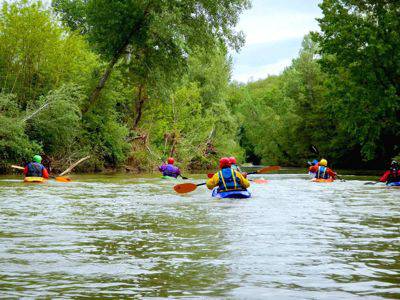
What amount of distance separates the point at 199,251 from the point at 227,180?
8863mm

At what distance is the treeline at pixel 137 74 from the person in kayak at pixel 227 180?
49.1ft

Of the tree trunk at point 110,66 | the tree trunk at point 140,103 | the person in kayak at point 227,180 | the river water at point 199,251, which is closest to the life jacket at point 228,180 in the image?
the person in kayak at point 227,180

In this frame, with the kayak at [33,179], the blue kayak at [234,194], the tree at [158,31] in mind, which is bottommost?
the kayak at [33,179]

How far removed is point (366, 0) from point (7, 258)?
120 feet

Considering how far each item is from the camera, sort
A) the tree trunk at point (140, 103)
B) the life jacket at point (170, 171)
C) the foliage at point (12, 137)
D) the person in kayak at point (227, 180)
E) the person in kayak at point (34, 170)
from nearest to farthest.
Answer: the person in kayak at point (227, 180) → the person in kayak at point (34, 170) → the life jacket at point (170, 171) → the foliage at point (12, 137) → the tree trunk at point (140, 103)

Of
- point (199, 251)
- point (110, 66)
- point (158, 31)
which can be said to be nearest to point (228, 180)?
point (199, 251)

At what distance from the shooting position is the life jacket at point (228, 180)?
16.4 m

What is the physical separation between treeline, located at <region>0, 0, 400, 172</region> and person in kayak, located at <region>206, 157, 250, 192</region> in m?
15.0

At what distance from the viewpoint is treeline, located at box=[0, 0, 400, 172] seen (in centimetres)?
3162

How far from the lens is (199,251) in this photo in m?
7.68

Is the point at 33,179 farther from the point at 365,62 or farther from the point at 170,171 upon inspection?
the point at 365,62

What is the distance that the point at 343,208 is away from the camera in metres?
14.0

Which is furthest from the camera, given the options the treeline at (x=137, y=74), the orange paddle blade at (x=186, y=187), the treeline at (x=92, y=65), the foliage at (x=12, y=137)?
the treeline at (x=137, y=74)

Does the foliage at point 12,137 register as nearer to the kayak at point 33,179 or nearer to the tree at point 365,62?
the kayak at point 33,179
